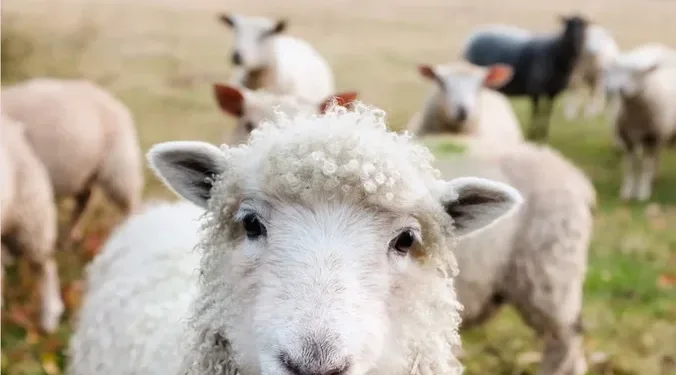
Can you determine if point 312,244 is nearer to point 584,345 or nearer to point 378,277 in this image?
point 378,277

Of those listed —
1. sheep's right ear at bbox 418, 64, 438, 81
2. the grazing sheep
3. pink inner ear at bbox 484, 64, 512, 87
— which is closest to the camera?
the grazing sheep

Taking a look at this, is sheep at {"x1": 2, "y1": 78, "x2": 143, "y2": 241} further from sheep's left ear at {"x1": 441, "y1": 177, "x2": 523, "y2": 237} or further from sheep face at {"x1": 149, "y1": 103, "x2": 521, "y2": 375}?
sheep's left ear at {"x1": 441, "y1": 177, "x2": 523, "y2": 237}

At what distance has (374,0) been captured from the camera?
2308 centimetres

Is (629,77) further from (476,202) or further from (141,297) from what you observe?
(141,297)

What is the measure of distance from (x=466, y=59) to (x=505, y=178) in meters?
10.4

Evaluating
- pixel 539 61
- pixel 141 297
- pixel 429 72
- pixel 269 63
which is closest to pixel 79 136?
pixel 269 63

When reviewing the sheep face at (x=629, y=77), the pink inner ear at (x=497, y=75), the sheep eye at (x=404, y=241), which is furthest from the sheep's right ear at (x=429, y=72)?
the sheep eye at (x=404, y=241)

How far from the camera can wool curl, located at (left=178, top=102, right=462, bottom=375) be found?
1779 millimetres

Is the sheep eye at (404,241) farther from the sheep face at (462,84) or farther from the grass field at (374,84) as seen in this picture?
the sheep face at (462,84)

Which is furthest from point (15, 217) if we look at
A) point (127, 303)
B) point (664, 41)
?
point (664, 41)

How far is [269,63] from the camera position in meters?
7.02

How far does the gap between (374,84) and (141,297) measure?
40.9 feet

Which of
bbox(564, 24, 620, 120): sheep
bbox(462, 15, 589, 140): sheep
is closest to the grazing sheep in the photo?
bbox(462, 15, 589, 140): sheep

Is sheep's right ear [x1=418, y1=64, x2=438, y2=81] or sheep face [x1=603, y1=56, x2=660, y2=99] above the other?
sheep's right ear [x1=418, y1=64, x2=438, y2=81]
